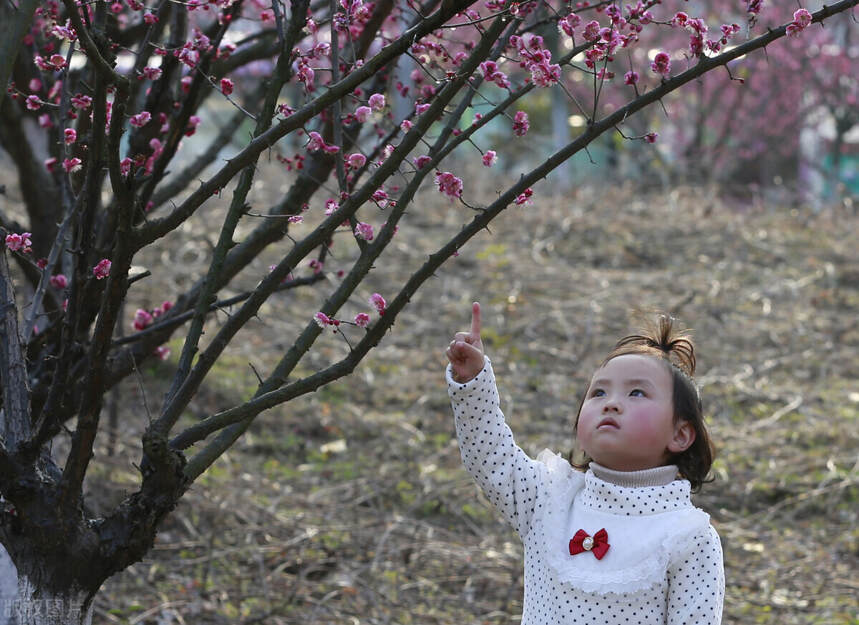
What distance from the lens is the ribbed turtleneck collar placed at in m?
2.13

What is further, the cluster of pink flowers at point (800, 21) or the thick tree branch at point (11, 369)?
the thick tree branch at point (11, 369)

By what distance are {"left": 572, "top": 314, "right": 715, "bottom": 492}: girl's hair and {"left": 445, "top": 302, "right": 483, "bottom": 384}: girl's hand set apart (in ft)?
0.83

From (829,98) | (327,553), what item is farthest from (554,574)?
(829,98)

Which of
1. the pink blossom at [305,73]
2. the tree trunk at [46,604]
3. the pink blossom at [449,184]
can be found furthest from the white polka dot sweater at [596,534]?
the tree trunk at [46,604]

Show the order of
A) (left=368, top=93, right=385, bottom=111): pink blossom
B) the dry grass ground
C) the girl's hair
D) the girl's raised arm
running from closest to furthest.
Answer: (left=368, top=93, right=385, bottom=111): pink blossom
the girl's raised arm
the girl's hair
the dry grass ground

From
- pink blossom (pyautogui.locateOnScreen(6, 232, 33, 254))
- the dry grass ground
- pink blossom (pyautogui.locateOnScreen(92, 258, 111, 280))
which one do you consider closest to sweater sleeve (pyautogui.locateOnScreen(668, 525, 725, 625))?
pink blossom (pyautogui.locateOnScreen(92, 258, 111, 280))

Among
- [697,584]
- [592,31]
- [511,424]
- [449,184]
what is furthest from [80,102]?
[511,424]

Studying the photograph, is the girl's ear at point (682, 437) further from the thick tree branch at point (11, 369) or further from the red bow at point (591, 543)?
the thick tree branch at point (11, 369)

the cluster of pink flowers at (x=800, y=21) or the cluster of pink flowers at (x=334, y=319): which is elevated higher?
the cluster of pink flowers at (x=800, y=21)

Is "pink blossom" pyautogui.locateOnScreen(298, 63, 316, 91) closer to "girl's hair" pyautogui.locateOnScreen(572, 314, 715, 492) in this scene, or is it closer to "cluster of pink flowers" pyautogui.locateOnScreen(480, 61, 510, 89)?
"cluster of pink flowers" pyautogui.locateOnScreen(480, 61, 510, 89)

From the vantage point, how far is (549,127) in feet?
58.1

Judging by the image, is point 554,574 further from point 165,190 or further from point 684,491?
point 165,190

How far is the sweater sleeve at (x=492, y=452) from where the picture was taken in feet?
6.99

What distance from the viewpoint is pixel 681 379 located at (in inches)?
88.0
